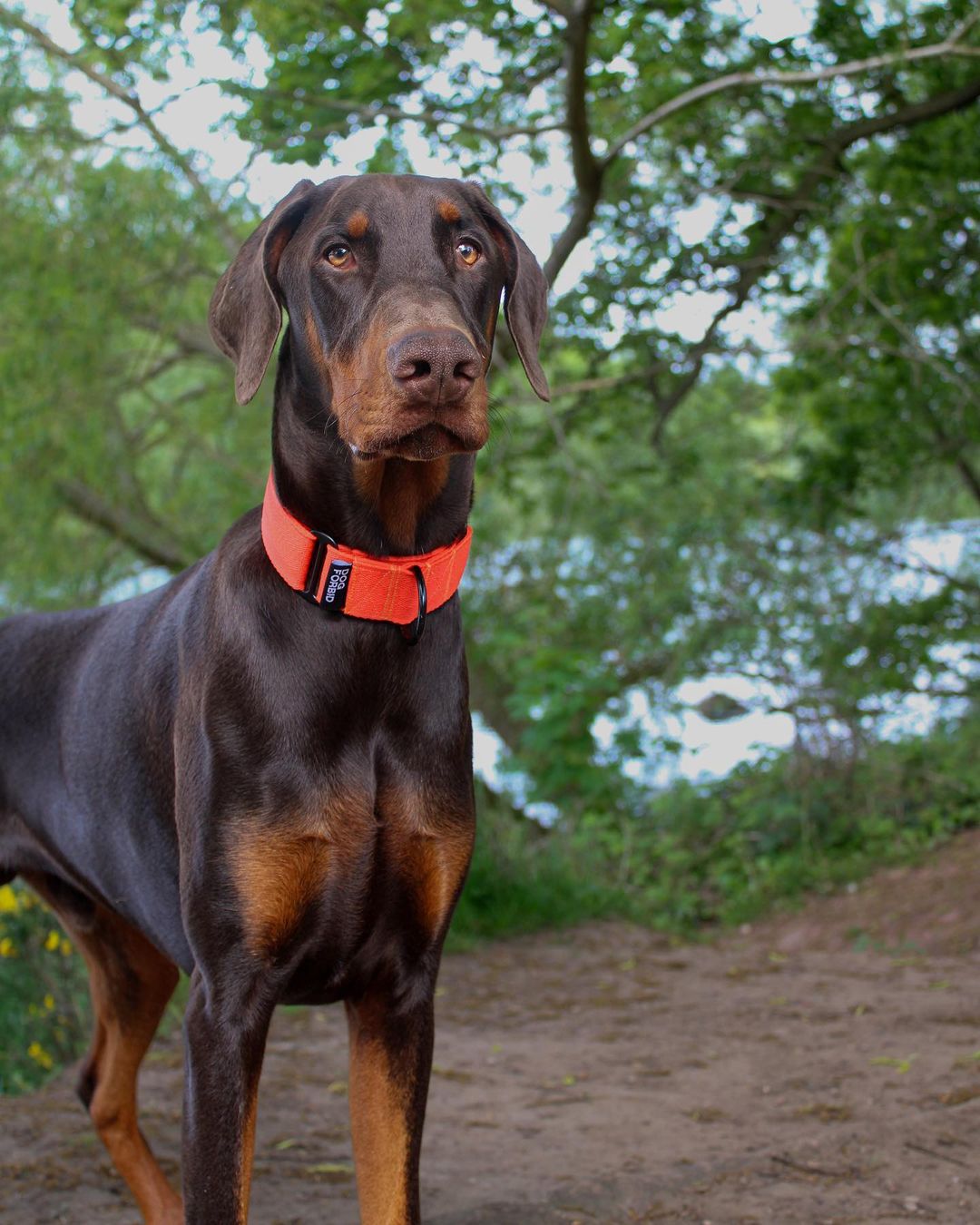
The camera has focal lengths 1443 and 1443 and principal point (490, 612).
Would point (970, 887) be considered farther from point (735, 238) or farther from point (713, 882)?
point (735, 238)

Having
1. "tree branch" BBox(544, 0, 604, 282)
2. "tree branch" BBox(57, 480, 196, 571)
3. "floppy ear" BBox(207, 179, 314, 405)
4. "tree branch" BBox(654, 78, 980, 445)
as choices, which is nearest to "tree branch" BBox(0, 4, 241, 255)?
"tree branch" BBox(544, 0, 604, 282)

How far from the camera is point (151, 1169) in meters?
3.78

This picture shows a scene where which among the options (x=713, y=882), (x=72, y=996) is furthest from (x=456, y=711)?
(x=713, y=882)

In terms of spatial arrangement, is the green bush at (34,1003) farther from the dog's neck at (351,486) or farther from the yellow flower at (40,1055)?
the dog's neck at (351,486)

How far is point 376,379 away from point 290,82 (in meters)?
4.85

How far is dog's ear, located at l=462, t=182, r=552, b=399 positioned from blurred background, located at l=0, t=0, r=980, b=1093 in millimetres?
3612

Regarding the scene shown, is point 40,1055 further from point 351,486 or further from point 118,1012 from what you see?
point 351,486

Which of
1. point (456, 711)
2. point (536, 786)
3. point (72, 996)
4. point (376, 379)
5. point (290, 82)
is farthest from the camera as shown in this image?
point (536, 786)

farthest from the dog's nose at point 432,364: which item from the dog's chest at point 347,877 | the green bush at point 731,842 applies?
the green bush at point 731,842

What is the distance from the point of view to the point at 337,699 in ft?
9.30

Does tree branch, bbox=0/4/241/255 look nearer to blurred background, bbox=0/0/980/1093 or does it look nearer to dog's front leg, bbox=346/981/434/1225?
blurred background, bbox=0/0/980/1093

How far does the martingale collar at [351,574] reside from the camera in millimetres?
2865

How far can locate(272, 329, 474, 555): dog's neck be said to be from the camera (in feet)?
9.50

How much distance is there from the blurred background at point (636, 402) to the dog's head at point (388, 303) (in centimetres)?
374
